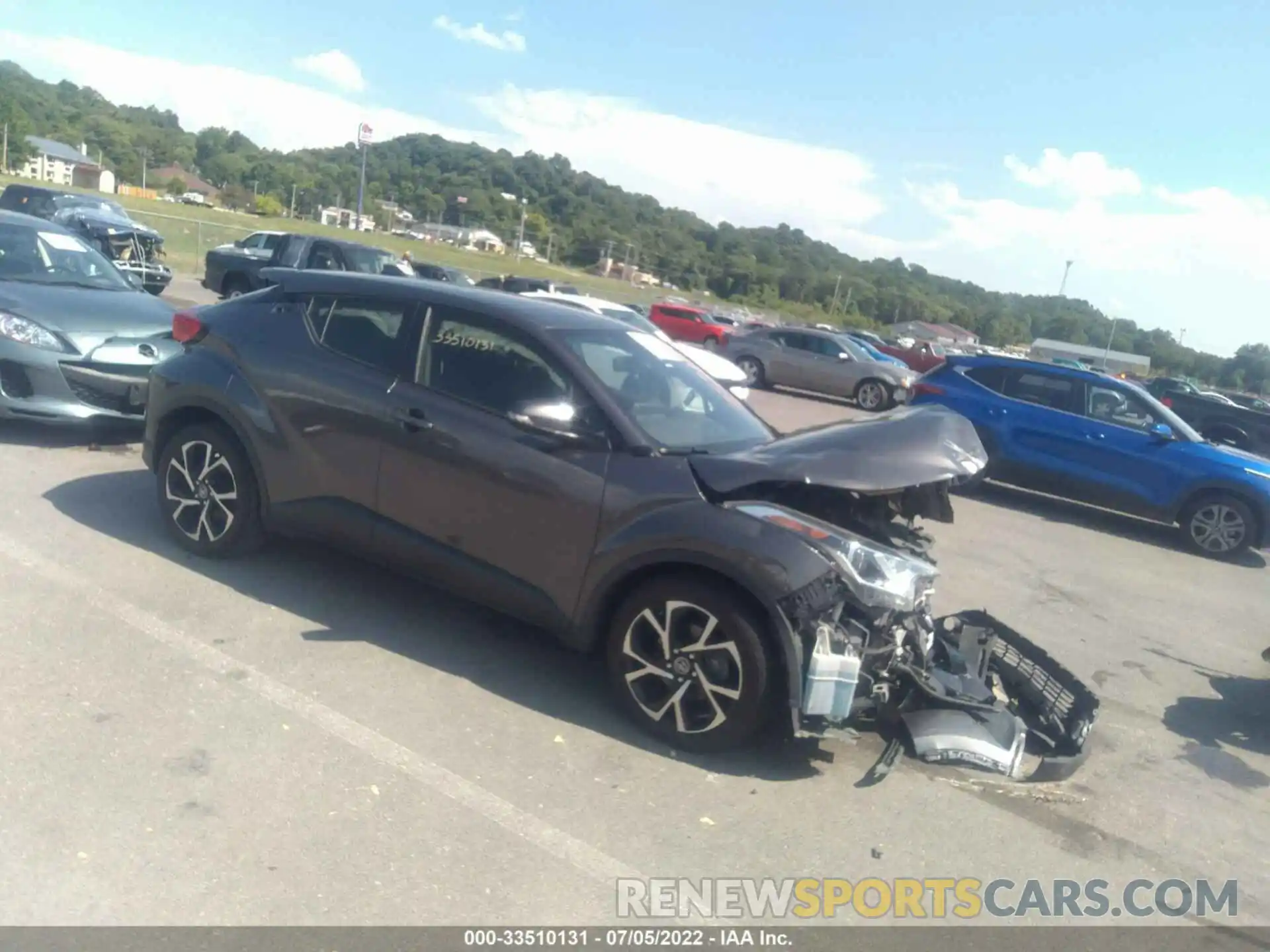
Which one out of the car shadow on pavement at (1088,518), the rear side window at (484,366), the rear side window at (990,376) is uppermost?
the rear side window at (990,376)

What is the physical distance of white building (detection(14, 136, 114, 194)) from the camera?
84938 mm

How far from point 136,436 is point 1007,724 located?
7.01 metres

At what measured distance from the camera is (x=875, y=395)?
23438 millimetres

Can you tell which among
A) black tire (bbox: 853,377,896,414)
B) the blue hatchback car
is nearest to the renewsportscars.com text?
the blue hatchback car

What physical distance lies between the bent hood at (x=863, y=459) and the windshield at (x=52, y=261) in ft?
21.3

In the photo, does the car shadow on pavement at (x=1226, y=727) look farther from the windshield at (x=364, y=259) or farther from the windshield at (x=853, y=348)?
the windshield at (x=853, y=348)

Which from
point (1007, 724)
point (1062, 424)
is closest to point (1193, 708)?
point (1007, 724)

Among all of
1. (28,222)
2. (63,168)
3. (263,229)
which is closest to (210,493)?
(28,222)

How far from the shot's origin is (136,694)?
421 cm

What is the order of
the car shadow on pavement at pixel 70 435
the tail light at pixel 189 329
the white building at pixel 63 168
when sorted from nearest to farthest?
the tail light at pixel 189 329 < the car shadow on pavement at pixel 70 435 < the white building at pixel 63 168

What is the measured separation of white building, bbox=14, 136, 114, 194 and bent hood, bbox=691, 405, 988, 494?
307 feet

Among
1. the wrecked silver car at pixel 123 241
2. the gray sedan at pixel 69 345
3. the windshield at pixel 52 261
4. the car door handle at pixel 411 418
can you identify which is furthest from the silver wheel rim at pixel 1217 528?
the wrecked silver car at pixel 123 241

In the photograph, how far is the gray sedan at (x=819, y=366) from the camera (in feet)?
77.0

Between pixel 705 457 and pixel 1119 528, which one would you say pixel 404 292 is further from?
pixel 1119 528
